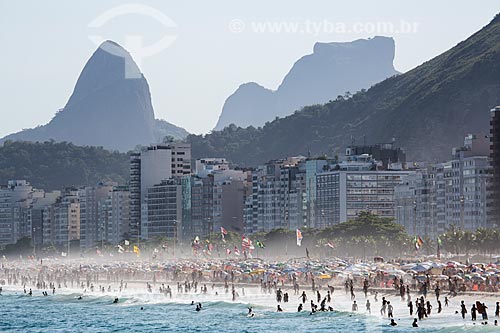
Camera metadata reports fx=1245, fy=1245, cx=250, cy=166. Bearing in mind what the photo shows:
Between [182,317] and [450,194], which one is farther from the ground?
[450,194]

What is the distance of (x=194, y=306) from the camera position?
105m

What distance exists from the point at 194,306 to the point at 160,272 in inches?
1608

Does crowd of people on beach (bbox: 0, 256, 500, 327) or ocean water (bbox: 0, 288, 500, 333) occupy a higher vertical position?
crowd of people on beach (bbox: 0, 256, 500, 327)

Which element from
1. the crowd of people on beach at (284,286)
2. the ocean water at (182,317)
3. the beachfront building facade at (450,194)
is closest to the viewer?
the ocean water at (182,317)

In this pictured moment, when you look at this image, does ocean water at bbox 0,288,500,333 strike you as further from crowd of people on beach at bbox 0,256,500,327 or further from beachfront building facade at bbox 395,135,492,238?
beachfront building facade at bbox 395,135,492,238

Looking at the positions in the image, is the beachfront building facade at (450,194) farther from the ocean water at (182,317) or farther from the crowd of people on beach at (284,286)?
the ocean water at (182,317)

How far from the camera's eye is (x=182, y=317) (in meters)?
94.7

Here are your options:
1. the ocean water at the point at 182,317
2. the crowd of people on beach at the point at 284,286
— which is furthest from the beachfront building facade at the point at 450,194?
the ocean water at the point at 182,317

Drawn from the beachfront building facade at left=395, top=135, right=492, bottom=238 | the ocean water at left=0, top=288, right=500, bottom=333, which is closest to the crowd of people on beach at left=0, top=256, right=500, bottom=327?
the ocean water at left=0, top=288, right=500, bottom=333

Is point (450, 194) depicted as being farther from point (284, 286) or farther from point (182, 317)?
point (182, 317)

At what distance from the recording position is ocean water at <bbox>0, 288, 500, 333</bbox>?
76688 mm

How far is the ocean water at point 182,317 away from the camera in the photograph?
76688 millimetres

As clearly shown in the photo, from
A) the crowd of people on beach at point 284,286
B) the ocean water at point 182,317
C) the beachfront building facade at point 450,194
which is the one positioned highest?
the beachfront building facade at point 450,194

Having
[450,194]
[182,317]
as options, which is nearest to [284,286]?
[182,317]
